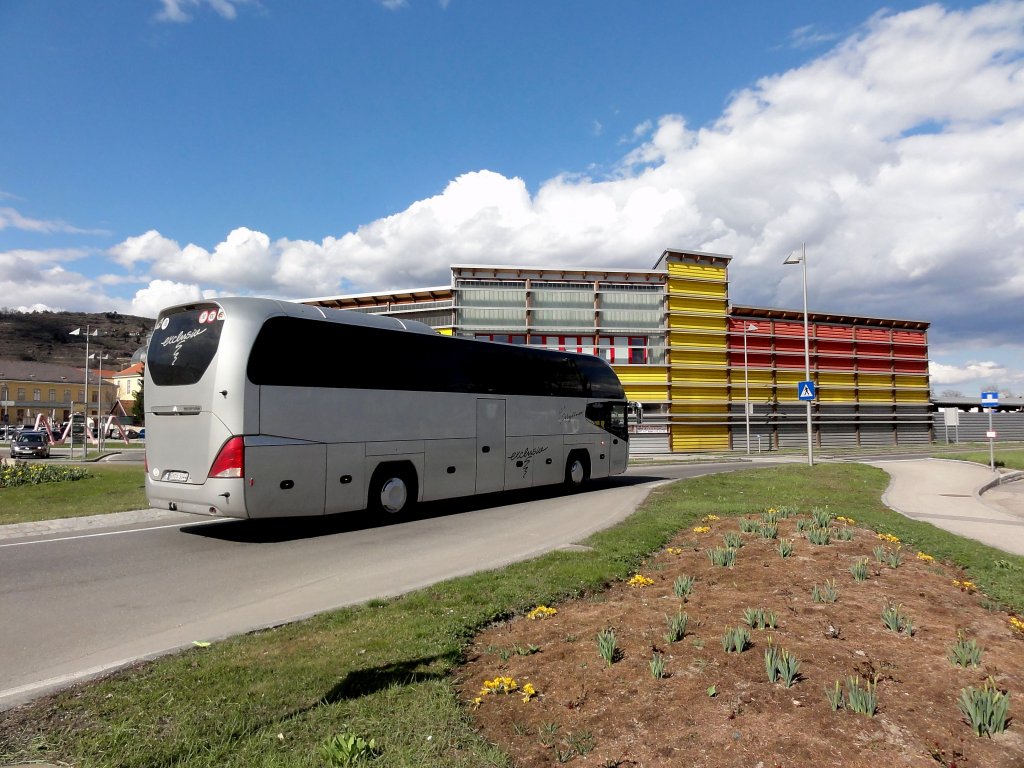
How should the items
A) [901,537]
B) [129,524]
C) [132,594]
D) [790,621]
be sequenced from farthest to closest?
[129,524] → [901,537] → [132,594] → [790,621]

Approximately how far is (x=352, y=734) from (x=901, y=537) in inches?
363

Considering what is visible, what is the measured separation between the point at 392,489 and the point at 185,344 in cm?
450

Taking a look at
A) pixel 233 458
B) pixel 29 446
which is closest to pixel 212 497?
pixel 233 458

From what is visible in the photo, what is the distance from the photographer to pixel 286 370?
415 inches

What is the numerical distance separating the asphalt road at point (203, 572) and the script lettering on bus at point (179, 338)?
3085 mm

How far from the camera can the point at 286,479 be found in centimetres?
1052

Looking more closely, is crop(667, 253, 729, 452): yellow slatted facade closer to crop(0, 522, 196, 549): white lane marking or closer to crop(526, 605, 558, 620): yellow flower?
crop(0, 522, 196, 549): white lane marking

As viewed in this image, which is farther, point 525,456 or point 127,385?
point 127,385

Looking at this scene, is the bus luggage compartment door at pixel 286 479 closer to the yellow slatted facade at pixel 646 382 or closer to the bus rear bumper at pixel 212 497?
the bus rear bumper at pixel 212 497

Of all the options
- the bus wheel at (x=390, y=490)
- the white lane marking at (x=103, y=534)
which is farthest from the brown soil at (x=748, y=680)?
the white lane marking at (x=103, y=534)

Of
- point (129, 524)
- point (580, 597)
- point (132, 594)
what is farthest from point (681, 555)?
point (129, 524)

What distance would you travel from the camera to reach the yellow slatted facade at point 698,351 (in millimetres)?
44844

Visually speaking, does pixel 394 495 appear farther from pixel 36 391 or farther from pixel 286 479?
pixel 36 391

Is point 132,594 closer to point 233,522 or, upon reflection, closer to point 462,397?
point 233,522
